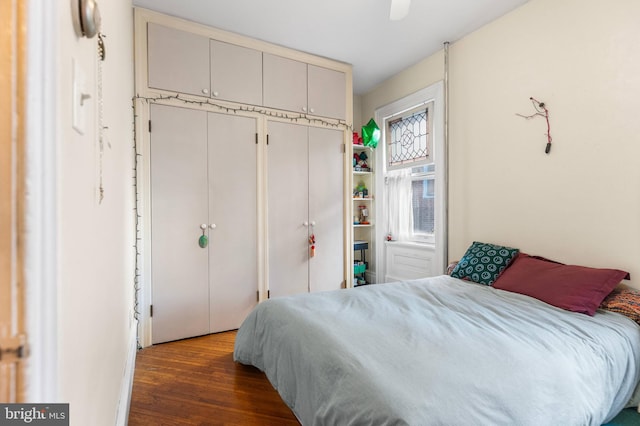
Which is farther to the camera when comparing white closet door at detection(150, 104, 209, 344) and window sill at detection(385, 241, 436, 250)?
window sill at detection(385, 241, 436, 250)

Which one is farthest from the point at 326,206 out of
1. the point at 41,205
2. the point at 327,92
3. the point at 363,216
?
the point at 41,205

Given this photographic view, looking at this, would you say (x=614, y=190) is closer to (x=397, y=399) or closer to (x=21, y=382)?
(x=397, y=399)

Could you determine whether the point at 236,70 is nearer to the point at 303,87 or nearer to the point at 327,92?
the point at 303,87

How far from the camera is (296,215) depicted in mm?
3090

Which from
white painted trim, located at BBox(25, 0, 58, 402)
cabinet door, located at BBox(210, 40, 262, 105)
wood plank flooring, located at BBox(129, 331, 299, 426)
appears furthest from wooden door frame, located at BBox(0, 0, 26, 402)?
cabinet door, located at BBox(210, 40, 262, 105)

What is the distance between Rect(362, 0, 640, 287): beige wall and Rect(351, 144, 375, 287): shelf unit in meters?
1.18

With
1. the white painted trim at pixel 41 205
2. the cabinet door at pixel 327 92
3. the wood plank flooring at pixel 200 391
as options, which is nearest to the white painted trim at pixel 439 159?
the cabinet door at pixel 327 92

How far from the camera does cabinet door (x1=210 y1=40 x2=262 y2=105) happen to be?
8.83 ft

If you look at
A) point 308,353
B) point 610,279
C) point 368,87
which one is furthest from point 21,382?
point 368,87

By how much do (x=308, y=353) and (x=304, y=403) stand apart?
0.21 m

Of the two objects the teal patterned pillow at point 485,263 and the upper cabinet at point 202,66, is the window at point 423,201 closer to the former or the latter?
the teal patterned pillow at point 485,263

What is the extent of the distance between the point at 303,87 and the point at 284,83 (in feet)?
0.70

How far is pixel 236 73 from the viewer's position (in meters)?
2.78

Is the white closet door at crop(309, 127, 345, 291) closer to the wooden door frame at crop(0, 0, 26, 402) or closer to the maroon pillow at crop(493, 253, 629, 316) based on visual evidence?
the maroon pillow at crop(493, 253, 629, 316)
